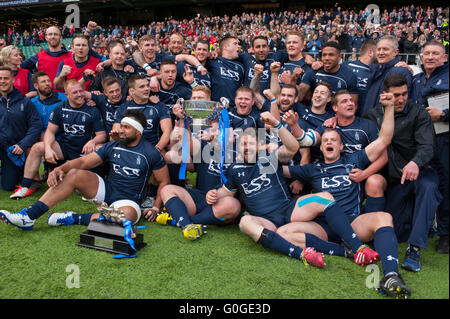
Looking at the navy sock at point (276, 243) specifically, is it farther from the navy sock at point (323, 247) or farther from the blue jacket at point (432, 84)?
the blue jacket at point (432, 84)

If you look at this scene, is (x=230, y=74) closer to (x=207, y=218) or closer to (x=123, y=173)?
(x=123, y=173)

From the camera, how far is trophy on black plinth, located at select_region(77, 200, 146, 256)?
301 cm

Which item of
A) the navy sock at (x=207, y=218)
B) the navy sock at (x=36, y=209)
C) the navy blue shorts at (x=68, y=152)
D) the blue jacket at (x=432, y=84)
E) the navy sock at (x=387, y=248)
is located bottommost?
the navy sock at (x=207, y=218)

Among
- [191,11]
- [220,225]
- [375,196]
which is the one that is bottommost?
[220,225]

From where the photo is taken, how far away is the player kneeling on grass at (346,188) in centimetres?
274

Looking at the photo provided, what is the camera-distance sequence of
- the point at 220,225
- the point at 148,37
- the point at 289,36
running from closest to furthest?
the point at 220,225 → the point at 289,36 → the point at 148,37

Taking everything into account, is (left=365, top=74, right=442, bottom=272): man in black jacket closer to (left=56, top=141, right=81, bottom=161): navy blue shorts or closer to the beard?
(left=56, top=141, right=81, bottom=161): navy blue shorts

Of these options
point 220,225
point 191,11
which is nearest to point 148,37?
point 220,225

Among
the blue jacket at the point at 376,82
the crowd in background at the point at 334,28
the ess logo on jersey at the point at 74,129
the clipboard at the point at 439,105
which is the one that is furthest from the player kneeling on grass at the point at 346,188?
the crowd in background at the point at 334,28

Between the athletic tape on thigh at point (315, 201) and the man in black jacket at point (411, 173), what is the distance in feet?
2.07

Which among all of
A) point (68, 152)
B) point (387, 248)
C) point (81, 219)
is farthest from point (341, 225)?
point (68, 152)
